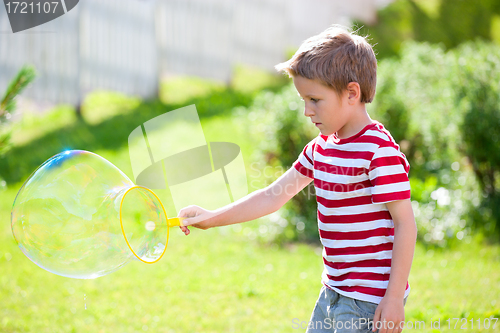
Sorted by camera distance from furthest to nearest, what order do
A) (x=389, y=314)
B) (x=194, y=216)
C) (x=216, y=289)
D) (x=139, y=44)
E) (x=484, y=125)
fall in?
1. (x=139, y=44)
2. (x=484, y=125)
3. (x=216, y=289)
4. (x=194, y=216)
5. (x=389, y=314)

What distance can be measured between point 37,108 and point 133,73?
162 centimetres

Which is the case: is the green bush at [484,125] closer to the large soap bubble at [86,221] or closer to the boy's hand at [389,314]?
the boy's hand at [389,314]

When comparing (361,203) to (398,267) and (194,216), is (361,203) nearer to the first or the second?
(398,267)

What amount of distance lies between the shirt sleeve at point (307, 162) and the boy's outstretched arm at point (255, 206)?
0.03 m

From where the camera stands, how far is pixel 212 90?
8.56 m

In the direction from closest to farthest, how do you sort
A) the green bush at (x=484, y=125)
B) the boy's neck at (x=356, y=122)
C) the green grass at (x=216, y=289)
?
the boy's neck at (x=356, y=122) < the green grass at (x=216, y=289) < the green bush at (x=484, y=125)

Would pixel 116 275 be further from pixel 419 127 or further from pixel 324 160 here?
pixel 419 127

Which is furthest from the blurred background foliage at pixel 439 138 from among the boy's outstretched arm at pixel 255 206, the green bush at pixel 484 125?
the boy's outstretched arm at pixel 255 206

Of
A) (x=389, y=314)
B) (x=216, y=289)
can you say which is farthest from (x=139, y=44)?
(x=389, y=314)

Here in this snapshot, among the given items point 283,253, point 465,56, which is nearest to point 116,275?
point 283,253

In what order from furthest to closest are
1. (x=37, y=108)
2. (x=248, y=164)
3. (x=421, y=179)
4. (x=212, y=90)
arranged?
1. (x=212, y=90)
2. (x=37, y=108)
3. (x=248, y=164)
4. (x=421, y=179)

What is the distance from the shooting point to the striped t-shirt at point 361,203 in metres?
1.63

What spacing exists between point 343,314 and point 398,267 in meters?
0.28

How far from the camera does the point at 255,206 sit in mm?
2037
